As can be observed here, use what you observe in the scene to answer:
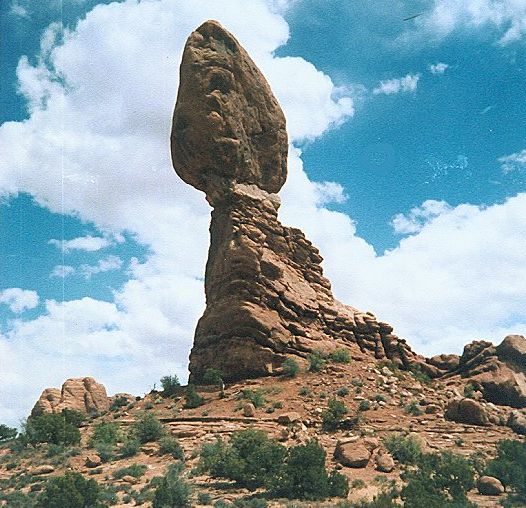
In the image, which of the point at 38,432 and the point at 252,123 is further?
the point at 252,123

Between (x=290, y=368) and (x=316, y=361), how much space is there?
5.21 ft

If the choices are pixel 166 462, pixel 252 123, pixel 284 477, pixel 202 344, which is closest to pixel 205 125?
pixel 252 123

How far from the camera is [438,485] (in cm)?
1644

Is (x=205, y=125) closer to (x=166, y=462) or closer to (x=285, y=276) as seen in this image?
(x=285, y=276)

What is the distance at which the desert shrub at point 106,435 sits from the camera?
82.0 feet

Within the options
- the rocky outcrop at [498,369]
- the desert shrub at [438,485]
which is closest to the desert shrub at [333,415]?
the desert shrub at [438,485]

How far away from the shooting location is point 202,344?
108ft

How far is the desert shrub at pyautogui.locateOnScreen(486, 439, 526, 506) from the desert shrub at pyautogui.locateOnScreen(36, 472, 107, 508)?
11299 millimetres

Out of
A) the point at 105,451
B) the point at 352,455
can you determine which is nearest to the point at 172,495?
the point at 352,455

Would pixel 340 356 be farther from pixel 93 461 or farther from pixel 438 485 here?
pixel 438 485

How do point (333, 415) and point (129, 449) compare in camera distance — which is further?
point (333, 415)

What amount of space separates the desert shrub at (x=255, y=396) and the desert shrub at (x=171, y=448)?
5141mm

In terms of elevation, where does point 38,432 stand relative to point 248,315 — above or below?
below

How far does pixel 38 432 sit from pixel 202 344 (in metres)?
9.75
